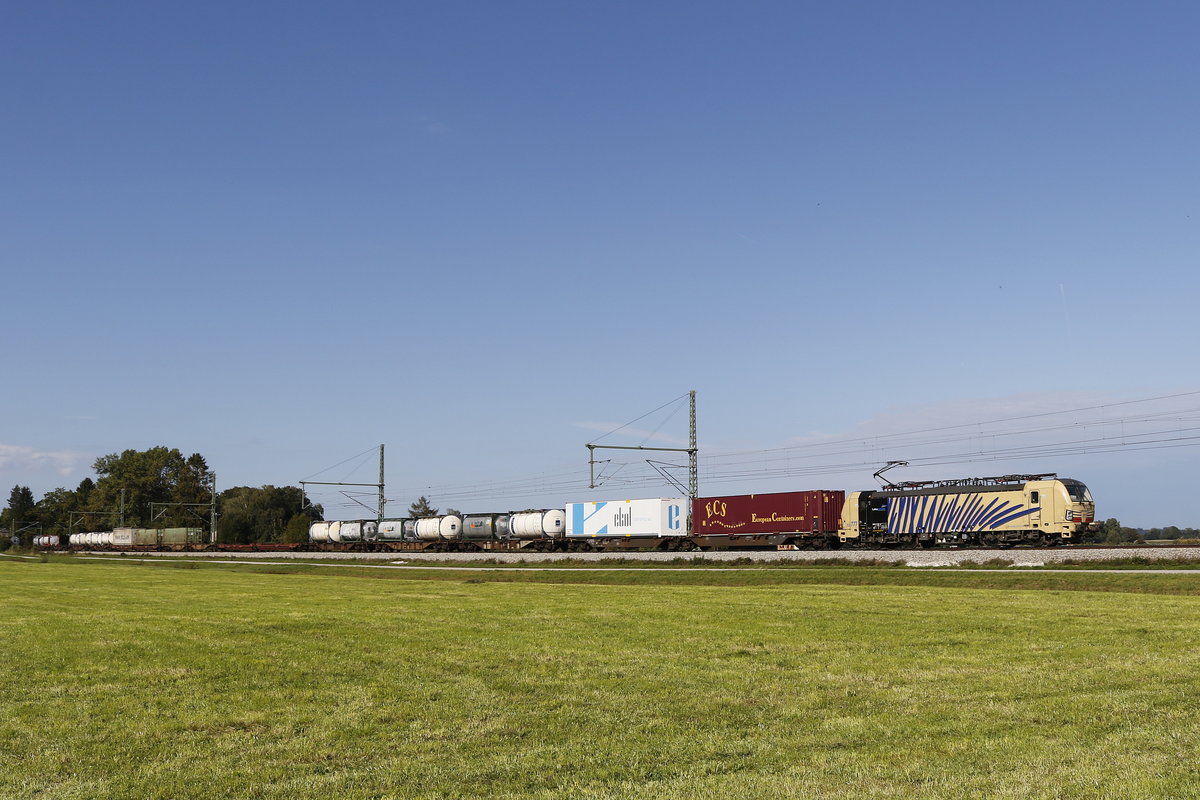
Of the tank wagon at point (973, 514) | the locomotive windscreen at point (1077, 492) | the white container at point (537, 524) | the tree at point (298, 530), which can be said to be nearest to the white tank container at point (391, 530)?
the white container at point (537, 524)

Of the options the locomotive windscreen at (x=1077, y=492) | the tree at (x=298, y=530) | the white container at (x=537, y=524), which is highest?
the locomotive windscreen at (x=1077, y=492)

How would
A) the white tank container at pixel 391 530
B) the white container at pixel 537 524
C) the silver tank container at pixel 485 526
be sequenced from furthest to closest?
the white tank container at pixel 391 530
the silver tank container at pixel 485 526
the white container at pixel 537 524

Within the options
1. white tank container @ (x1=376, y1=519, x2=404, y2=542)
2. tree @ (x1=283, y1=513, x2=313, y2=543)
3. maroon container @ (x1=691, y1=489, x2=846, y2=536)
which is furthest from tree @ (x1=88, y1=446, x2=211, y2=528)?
maroon container @ (x1=691, y1=489, x2=846, y2=536)

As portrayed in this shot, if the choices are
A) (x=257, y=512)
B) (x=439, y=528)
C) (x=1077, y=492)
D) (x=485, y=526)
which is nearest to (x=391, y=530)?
(x=439, y=528)

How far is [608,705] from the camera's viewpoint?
10.5 meters

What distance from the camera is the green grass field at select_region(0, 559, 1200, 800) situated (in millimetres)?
7754

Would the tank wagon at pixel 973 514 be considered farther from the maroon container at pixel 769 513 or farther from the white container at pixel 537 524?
the white container at pixel 537 524

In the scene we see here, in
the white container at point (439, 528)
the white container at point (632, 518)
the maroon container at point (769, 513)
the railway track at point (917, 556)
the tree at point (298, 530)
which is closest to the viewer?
the railway track at point (917, 556)

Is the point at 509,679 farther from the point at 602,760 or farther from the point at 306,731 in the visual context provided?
the point at 602,760

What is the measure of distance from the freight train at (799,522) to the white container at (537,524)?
8 centimetres

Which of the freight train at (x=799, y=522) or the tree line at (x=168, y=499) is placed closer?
the freight train at (x=799, y=522)

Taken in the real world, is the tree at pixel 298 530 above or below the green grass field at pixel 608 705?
below

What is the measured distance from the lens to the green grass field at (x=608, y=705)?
7.75 m

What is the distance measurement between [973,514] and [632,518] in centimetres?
2449
